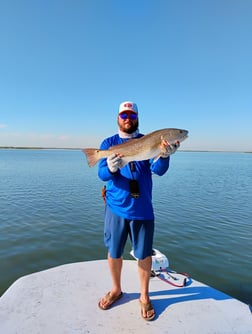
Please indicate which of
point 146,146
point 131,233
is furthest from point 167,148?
point 131,233

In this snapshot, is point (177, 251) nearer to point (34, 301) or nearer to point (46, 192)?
point (34, 301)

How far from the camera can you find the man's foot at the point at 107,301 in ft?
10.1

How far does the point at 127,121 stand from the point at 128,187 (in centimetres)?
95

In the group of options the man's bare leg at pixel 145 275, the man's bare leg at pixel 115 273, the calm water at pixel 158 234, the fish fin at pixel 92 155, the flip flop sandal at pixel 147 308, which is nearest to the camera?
the flip flop sandal at pixel 147 308

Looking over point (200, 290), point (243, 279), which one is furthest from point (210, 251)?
point (200, 290)

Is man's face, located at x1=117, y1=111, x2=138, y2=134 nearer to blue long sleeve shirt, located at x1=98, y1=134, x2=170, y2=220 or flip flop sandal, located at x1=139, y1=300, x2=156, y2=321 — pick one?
blue long sleeve shirt, located at x1=98, y1=134, x2=170, y2=220

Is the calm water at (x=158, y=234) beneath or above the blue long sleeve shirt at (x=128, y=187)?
beneath

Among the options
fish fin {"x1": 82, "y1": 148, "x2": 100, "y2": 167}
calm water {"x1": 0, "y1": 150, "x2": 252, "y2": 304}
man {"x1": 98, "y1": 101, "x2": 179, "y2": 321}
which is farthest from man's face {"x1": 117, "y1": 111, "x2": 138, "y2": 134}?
calm water {"x1": 0, "y1": 150, "x2": 252, "y2": 304}

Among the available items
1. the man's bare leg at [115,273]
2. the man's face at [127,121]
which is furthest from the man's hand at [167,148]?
the man's bare leg at [115,273]

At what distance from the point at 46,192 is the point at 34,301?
40.2 ft

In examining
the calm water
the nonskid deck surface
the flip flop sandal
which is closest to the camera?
the nonskid deck surface

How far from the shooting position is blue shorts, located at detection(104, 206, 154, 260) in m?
3.09

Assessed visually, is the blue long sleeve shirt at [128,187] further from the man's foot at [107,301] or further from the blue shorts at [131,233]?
the man's foot at [107,301]

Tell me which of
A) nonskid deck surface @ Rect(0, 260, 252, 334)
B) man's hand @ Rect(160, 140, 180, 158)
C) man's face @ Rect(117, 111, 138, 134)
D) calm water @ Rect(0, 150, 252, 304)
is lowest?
calm water @ Rect(0, 150, 252, 304)
